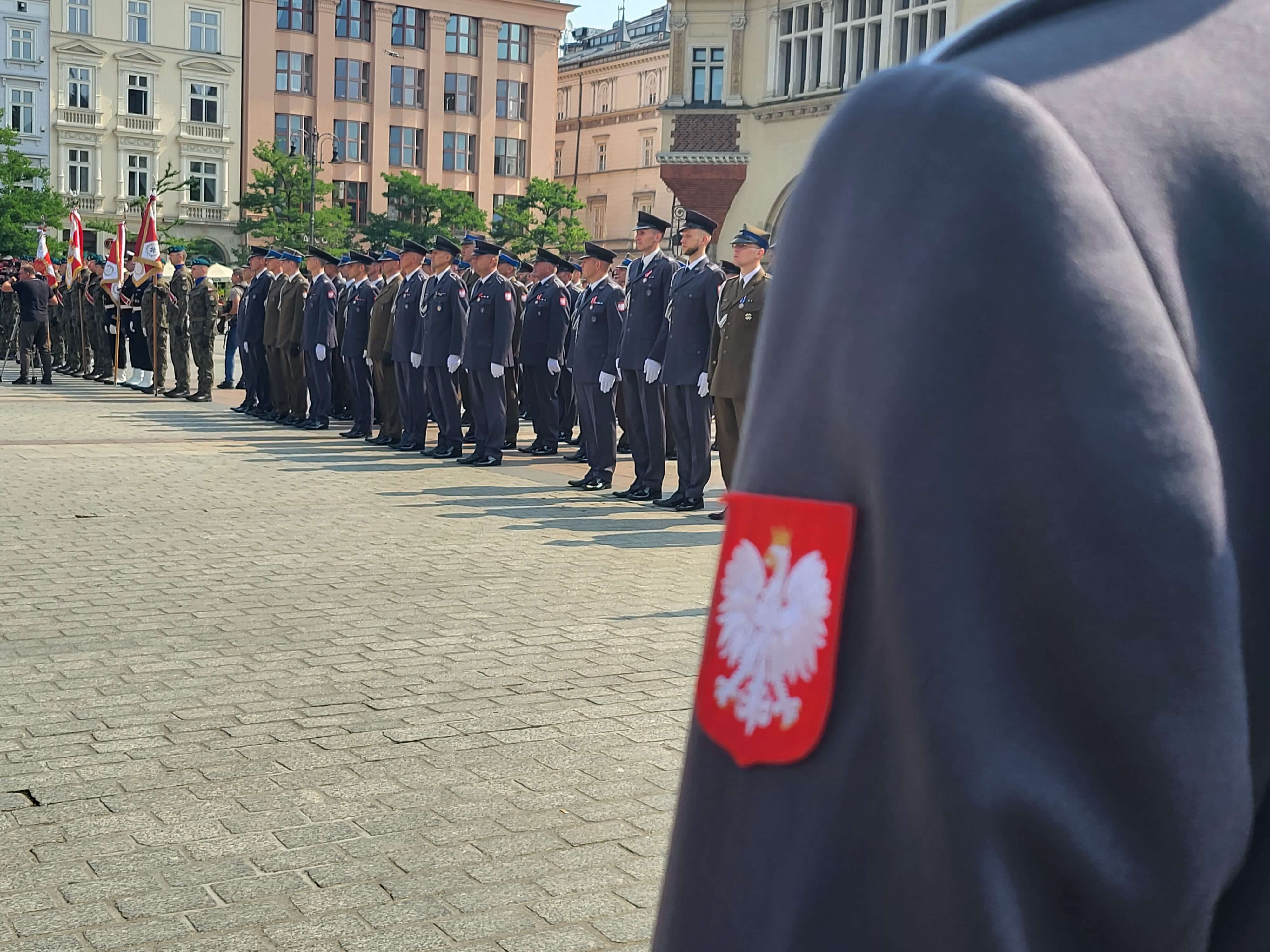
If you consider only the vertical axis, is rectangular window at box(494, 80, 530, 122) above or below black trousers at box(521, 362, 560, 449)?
above

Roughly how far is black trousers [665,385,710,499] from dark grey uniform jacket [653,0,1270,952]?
1036 centimetres

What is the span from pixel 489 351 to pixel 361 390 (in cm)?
283

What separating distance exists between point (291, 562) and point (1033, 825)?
7720 mm

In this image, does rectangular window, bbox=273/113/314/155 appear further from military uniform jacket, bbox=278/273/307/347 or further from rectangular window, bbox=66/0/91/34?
military uniform jacket, bbox=278/273/307/347

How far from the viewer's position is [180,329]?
2138 cm

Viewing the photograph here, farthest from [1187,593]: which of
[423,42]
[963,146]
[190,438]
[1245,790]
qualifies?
[423,42]

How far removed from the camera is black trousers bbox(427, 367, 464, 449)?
14.3 m

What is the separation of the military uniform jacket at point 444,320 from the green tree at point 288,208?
47.0m

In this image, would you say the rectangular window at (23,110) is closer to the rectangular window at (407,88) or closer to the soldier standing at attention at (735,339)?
the rectangular window at (407,88)

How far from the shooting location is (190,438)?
1544 cm

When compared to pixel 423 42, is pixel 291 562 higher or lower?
lower

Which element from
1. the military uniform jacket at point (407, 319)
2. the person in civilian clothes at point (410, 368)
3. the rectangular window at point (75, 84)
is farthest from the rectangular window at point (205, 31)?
the military uniform jacket at point (407, 319)

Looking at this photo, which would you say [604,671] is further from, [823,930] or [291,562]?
[823,930]

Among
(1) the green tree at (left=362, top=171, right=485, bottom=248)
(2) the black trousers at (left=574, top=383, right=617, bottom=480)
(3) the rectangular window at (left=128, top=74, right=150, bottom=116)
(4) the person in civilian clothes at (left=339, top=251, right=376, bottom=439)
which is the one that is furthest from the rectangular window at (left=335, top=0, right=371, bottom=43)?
(2) the black trousers at (left=574, top=383, right=617, bottom=480)
